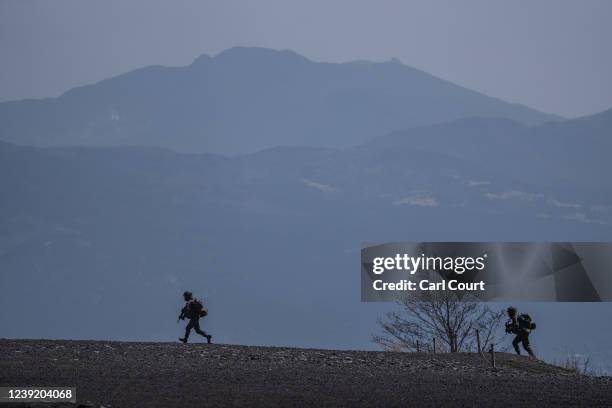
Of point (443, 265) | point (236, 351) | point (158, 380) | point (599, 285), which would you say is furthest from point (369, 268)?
point (158, 380)

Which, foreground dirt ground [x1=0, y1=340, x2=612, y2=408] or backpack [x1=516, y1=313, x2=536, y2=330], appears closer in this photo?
foreground dirt ground [x1=0, y1=340, x2=612, y2=408]

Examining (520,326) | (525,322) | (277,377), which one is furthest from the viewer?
(525,322)

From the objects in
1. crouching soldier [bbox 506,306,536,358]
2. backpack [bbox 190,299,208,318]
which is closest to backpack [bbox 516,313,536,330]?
crouching soldier [bbox 506,306,536,358]

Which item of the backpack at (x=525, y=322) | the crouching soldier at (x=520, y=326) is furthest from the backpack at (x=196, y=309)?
the backpack at (x=525, y=322)

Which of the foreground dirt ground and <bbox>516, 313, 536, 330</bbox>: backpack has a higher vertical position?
<bbox>516, 313, 536, 330</bbox>: backpack

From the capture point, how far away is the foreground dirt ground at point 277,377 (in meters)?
20.9

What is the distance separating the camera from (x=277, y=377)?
24.0 m

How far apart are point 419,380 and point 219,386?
457cm

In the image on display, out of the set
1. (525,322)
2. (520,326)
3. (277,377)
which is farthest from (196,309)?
(525,322)

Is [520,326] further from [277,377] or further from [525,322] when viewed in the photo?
[277,377]

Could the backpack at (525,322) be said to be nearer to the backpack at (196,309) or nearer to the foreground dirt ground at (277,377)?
the foreground dirt ground at (277,377)

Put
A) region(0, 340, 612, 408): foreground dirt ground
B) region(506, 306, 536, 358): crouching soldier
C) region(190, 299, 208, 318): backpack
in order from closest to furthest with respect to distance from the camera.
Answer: region(0, 340, 612, 408): foreground dirt ground
region(506, 306, 536, 358): crouching soldier
region(190, 299, 208, 318): backpack

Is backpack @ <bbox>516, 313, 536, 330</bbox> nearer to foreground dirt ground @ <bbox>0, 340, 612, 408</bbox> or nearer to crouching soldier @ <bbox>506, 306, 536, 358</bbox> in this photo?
crouching soldier @ <bbox>506, 306, 536, 358</bbox>

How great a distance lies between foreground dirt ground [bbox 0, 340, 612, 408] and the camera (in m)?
20.9
